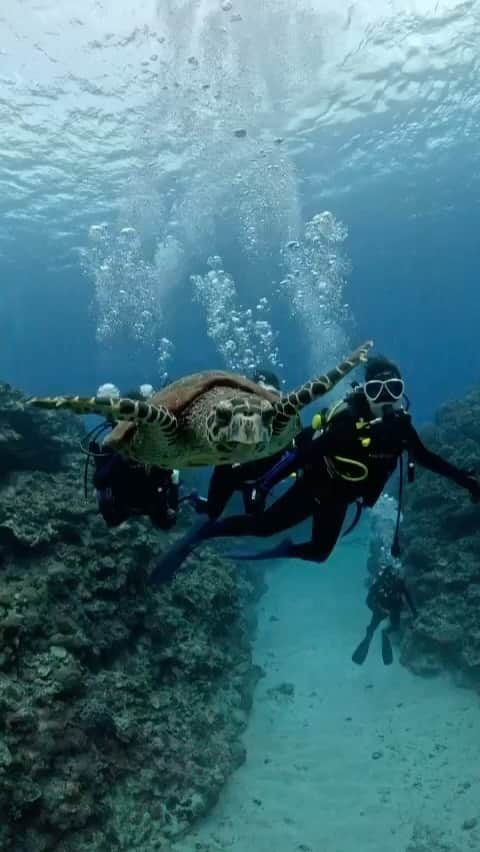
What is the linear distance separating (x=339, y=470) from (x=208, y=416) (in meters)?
2.38

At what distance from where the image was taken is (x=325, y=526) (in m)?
7.16

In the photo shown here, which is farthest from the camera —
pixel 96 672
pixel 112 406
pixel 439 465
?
pixel 96 672

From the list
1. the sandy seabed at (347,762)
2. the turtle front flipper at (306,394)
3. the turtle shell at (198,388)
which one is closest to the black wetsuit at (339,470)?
the turtle shell at (198,388)

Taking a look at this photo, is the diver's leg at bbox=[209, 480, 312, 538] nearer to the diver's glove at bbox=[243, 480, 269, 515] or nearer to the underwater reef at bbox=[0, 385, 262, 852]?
the diver's glove at bbox=[243, 480, 269, 515]

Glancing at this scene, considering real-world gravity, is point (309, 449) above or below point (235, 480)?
above

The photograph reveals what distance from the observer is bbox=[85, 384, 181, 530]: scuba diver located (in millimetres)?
6891

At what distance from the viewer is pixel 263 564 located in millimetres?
19266

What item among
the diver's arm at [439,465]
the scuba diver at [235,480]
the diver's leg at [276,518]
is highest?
the diver's arm at [439,465]

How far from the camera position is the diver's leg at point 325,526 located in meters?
7.05

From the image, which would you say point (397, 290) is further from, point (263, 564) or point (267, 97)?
point (263, 564)

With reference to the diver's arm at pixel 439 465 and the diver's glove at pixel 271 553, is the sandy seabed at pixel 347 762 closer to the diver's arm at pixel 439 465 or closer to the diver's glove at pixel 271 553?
the diver's glove at pixel 271 553

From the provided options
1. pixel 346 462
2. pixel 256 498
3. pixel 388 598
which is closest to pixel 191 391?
pixel 346 462

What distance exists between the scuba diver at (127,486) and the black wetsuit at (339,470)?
3.64 ft

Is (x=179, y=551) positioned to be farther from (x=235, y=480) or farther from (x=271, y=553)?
(x=235, y=480)
